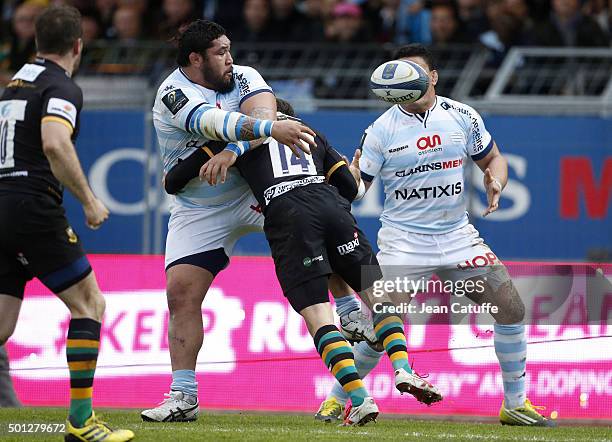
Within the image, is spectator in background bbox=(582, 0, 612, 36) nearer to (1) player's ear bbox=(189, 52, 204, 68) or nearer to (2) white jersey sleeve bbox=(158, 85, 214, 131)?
(1) player's ear bbox=(189, 52, 204, 68)

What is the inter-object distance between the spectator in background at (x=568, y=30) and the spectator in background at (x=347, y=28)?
83.2 inches

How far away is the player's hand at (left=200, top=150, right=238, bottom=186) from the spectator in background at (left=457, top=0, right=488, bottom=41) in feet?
26.3

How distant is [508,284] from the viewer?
8195mm

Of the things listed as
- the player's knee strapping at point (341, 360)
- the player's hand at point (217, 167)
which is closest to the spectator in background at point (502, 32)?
the player's hand at point (217, 167)

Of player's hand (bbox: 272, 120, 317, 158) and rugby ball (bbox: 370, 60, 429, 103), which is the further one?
rugby ball (bbox: 370, 60, 429, 103)

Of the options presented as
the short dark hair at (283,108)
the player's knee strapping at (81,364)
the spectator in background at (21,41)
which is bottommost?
the player's knee strapping at (81,364)

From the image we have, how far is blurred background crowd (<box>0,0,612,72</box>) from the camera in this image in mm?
14812

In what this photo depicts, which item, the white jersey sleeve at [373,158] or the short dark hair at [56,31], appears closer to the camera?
the short dark hair at [56,31]

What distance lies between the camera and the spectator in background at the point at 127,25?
15.6 metres

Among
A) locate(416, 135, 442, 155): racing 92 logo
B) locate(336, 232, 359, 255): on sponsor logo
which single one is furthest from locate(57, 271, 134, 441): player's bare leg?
locate(416, 135, 442, 155): racing 92 logo

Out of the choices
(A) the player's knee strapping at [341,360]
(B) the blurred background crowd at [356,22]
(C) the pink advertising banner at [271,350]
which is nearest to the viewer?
(A) the player's knee strapping at [341,360]

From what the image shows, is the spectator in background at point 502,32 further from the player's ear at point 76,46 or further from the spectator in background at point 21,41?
the player's ear at point 76,46

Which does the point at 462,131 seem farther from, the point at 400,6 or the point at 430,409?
the point at 400,6

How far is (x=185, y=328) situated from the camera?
314 inches
